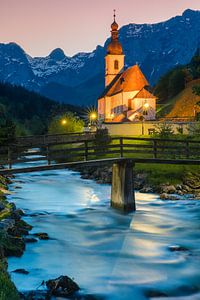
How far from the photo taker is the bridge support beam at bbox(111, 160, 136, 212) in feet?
85.1

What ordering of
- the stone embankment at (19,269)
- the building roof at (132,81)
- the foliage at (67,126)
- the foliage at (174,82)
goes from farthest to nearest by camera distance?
the foliage at (174,82) → the building roof at (132,81) → the foliage at (67,126) → the stone embankment at (19,269)

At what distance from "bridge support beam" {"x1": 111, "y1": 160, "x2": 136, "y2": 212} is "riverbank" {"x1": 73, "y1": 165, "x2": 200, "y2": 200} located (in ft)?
17.5

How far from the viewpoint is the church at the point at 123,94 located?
90.6 m

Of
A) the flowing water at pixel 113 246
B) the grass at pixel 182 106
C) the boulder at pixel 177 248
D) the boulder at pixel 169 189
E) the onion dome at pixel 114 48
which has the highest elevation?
the onion dome at pixel 114 48

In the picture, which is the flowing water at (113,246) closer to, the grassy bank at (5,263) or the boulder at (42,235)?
the boulder at (42,235)

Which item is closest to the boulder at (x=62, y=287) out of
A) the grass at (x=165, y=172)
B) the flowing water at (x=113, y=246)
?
the flowing water at (x=113, y=246)

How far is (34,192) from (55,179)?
10804mm

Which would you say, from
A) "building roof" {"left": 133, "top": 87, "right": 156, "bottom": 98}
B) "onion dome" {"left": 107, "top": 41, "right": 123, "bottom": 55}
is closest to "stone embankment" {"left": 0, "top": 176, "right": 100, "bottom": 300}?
"building roof" {"left": 133, "top": 87, "right": 156, "bottom": 98}

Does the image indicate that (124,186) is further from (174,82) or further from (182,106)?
(174,82)

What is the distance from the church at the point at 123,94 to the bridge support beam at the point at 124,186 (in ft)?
177

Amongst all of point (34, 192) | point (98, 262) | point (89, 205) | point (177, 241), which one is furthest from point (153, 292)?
point (34, 192)

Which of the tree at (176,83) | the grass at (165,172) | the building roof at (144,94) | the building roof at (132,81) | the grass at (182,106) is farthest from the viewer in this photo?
the tree at (176,83)

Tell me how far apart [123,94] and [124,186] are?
7315 cm

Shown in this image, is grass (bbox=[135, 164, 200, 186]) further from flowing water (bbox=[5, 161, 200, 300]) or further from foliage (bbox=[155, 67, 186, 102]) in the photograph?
foliage (bbox=[155, 67, 186, 102])
